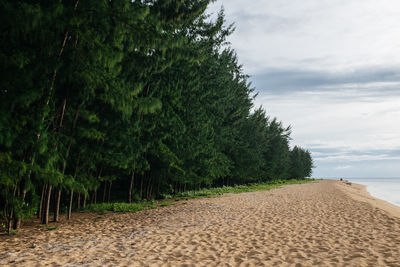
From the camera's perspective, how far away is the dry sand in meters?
6.20

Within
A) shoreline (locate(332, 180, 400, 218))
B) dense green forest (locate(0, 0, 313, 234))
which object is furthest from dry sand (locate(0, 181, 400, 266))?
shoreline (locate(332, 180, 400, 218))

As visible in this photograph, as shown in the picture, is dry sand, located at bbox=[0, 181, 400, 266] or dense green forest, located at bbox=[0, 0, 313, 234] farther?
dense green forest, located at bbox=[0, 0, 313, 234]

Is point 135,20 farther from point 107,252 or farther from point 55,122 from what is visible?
point 107,252

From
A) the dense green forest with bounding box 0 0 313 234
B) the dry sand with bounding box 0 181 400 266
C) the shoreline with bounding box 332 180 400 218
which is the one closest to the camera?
the dry sand with bounding box 0 181 400 266

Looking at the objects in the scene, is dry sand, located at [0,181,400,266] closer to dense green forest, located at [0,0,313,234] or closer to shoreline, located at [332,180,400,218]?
dense green forest, located at [0,0,313,234]

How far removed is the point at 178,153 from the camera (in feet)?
65.8

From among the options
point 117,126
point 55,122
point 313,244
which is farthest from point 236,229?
point 55,122

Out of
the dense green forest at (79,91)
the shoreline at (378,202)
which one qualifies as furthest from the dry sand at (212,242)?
the shoreline at (378,202)

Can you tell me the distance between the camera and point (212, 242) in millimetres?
7828

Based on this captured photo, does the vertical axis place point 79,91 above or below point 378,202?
above

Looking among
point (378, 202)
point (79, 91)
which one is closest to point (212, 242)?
point (79, 91)

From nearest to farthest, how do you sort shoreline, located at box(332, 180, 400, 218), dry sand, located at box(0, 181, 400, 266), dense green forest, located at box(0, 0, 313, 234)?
dry sand, located at box(0, 181, 400, 266)
dense green forest, located at box(0, 0, 313, 234)
shoreline, located at box(332, 180, 400, 218)

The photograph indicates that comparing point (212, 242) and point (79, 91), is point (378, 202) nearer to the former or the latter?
point (212, 242)

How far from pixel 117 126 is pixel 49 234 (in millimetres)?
5539
